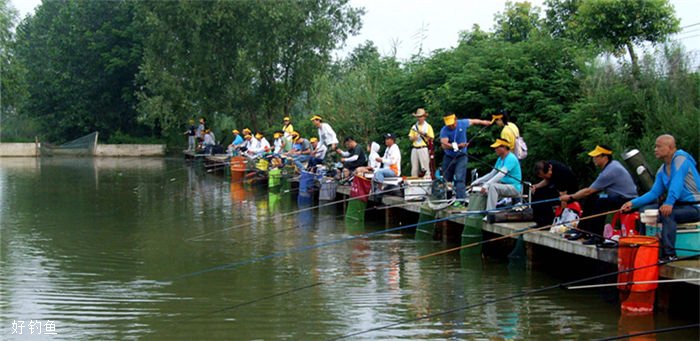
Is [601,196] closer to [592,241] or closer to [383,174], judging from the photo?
[592,241]

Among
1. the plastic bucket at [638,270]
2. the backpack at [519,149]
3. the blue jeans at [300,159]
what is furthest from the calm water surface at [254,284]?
the blue jeans at [300,159]

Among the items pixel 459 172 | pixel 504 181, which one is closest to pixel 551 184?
pixel 504 181

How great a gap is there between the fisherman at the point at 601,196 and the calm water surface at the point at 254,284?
0.75 meters

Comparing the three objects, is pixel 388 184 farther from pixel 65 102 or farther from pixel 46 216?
pixel 65 102

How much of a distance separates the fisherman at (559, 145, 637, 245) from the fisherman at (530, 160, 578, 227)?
1.91ft

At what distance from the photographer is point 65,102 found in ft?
174

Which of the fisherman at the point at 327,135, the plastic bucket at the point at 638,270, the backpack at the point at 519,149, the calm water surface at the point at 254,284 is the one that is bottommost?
the calm water surface at the point at 254,284

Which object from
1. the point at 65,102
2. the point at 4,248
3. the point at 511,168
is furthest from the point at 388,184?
the point at 65,102

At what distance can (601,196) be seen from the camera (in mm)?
10500

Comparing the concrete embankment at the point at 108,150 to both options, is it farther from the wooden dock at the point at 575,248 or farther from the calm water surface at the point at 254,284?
the wooden dock at the point at 575,248

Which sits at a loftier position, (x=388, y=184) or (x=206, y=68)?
(x=206, y=68)

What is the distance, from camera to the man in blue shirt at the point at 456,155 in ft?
47.1

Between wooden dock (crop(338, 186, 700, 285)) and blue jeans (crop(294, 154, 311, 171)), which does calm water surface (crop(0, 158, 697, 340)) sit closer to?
wooden dock (crop(338, 186, 700, 285))

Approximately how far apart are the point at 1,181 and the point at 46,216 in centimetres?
1109
